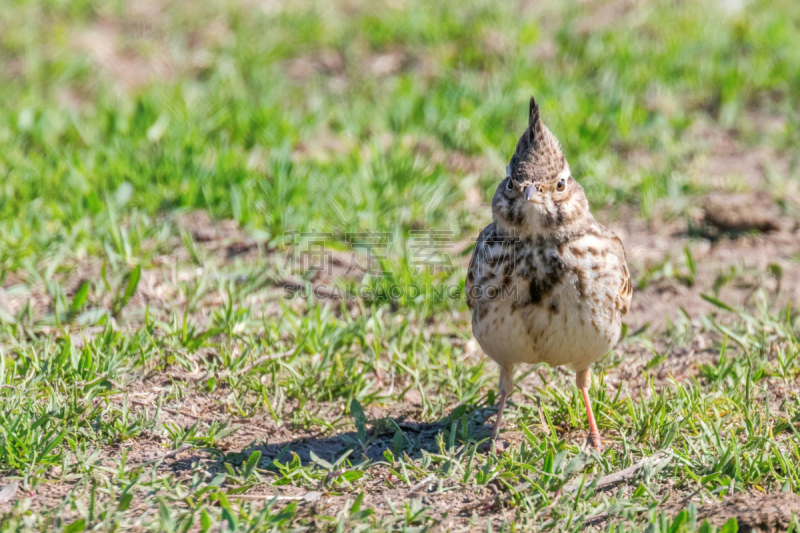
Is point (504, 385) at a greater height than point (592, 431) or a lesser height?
greater

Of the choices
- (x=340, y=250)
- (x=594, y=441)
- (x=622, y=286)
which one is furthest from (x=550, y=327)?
(x=340, y=250)

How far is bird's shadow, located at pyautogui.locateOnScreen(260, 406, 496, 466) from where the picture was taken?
159 inches

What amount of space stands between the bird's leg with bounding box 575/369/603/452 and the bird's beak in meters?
0.97

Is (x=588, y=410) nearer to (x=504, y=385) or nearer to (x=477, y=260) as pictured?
(x=504, y=385)

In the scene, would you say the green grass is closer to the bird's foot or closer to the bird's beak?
the bird's foot

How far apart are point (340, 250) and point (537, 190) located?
214cm

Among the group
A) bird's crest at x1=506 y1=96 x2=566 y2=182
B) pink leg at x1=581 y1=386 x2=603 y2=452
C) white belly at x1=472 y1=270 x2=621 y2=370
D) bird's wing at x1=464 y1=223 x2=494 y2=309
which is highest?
bird's crest at x1=506 y1=96 x2=566 y2=182

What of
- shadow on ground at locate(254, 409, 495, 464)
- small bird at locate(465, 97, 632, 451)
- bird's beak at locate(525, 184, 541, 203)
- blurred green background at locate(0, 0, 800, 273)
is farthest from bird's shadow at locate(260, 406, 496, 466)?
A: blurred green background at locate(0, 0, 800, 273)

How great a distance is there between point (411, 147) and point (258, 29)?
2588 mm

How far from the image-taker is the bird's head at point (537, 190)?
12.5 ft

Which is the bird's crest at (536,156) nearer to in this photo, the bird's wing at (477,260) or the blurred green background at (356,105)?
the bird's wing at (477,260)

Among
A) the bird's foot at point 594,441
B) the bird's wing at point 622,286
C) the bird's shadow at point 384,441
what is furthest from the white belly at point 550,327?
the bird's shadow at point 384,441

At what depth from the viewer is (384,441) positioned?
4215mm

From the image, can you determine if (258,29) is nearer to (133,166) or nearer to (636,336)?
(133,166)
